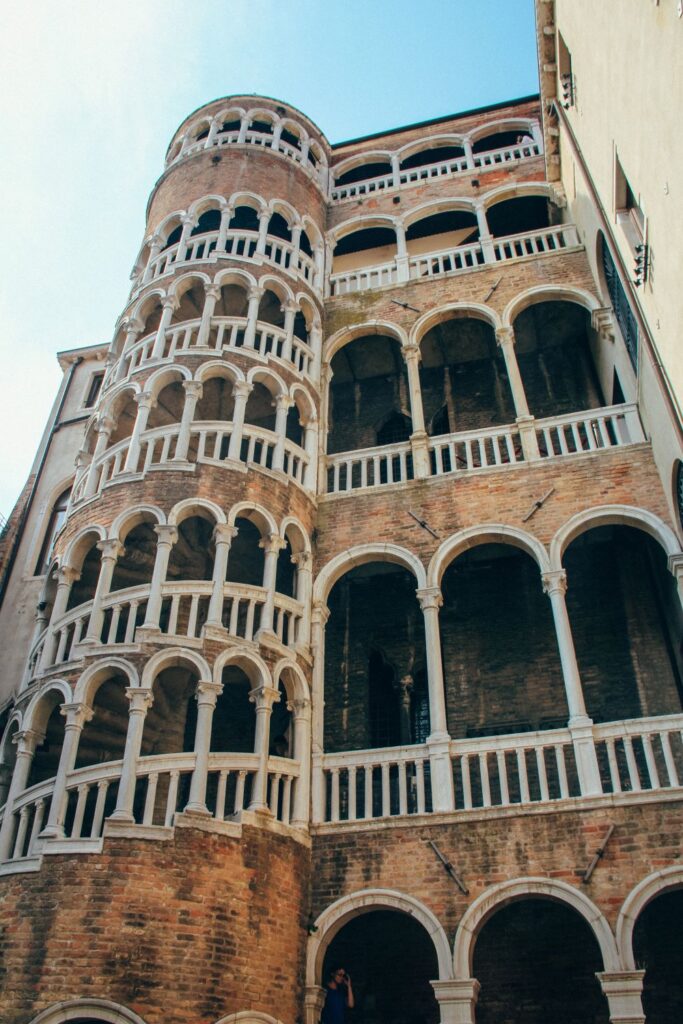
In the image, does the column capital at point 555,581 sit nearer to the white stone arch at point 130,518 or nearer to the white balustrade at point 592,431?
the white balustrade at point 592,431

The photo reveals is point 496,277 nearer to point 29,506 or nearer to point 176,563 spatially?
point 176,563

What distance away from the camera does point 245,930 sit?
9.90 metres

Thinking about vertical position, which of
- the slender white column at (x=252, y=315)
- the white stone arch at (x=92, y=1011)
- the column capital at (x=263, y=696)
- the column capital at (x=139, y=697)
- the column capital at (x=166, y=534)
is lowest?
the white stone arch at (x=92, y=1011)

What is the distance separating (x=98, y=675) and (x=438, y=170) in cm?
1630

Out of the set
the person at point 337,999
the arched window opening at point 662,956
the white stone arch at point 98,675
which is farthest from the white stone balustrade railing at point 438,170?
the person at point 337,999

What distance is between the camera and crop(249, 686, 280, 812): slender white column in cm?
1092

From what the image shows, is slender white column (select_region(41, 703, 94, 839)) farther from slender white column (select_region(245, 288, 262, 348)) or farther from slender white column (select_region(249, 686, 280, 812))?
slender white column (select_region(245, 288, 262, 348))

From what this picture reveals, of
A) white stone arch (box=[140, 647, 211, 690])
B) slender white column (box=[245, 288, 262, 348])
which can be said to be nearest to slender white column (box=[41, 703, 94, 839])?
white stone arch (box=[140, 647, 211, 690])

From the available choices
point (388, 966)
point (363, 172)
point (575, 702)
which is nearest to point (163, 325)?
point (575, 702)

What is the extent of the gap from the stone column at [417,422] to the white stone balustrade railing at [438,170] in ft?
23.7

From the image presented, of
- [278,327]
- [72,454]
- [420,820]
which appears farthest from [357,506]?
[72,454]

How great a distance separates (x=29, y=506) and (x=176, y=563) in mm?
7861

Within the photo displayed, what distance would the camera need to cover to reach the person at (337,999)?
10367 mm

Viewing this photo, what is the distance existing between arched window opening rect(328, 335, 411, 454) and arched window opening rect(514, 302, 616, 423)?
264 cm
